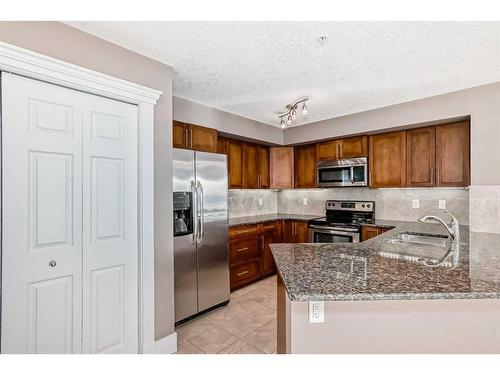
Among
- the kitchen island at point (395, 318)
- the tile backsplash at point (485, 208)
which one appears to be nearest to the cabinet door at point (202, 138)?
the kitchen island at point (395, 318)

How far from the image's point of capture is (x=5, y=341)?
4.93ft

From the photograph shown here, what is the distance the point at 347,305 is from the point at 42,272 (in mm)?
1730

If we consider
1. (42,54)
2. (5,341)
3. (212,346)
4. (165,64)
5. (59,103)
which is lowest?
(212,346)

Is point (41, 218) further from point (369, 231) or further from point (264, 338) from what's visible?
point (369, 231)

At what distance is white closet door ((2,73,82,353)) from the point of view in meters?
1.51

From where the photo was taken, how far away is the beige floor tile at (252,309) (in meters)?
2.84

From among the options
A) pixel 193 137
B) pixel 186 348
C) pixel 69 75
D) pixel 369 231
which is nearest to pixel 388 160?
pixel 369 231

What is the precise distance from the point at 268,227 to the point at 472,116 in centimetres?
273

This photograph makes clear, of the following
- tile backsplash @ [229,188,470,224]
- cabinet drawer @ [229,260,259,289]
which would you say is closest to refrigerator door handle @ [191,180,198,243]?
cabinet drawer @ [229,260,259,289]

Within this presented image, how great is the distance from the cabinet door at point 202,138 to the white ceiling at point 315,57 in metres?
0.34

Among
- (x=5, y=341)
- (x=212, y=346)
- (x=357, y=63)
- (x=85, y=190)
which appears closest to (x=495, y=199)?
(x=357, y=63)

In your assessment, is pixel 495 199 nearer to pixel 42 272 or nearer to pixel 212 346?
pixel 212 346

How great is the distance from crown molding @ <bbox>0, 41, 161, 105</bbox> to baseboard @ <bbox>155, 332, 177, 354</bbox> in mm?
1875

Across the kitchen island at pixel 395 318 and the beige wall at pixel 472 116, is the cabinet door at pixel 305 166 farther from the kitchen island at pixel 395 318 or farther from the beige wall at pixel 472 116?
the kitchen island at pixel 395 318
